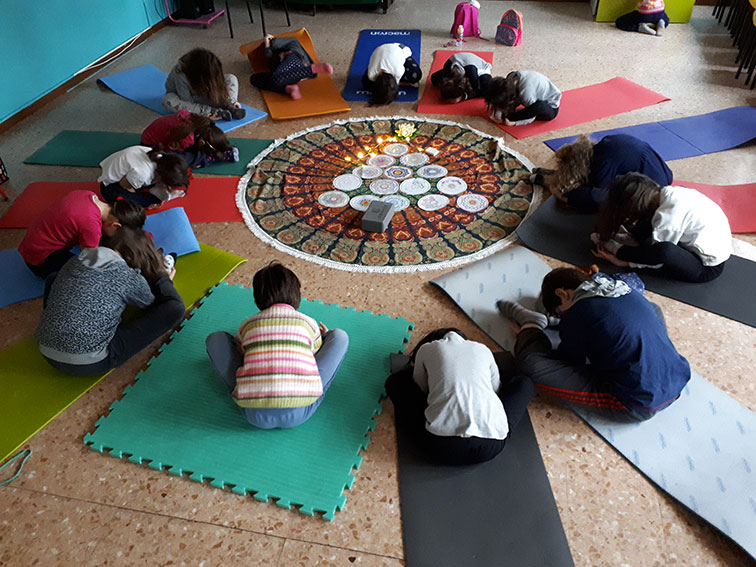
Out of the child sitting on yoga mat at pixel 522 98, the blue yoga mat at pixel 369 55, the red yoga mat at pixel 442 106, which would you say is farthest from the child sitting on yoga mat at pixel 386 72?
the child sitting on yoga mat at pixel 522 98

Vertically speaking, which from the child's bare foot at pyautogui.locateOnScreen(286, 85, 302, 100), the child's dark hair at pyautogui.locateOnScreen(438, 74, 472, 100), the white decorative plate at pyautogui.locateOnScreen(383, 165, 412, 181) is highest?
the child's dark hair at pyautogui.locateOnScreen(438, 74, 472, 100)

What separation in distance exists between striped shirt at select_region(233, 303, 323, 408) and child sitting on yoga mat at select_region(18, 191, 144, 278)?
119 centimetres

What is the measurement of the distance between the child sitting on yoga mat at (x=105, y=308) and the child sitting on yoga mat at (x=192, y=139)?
4.46 feet

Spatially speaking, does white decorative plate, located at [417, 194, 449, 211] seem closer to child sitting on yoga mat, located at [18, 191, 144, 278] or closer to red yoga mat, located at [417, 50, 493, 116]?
red yoga mat, located at [417, 50, 493, 116]

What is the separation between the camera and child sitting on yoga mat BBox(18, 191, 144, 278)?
103 inches

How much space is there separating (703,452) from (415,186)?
2199 millimetres

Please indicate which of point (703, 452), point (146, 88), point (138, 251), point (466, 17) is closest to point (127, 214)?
point (138, 251)

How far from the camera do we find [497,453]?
6.36ft

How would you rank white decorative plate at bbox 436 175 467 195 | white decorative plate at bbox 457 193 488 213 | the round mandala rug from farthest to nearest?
white decorative plate at bbox 436 175 467 195 < white decorative plate at bbox 457 193 488 213 < the round mandala rug

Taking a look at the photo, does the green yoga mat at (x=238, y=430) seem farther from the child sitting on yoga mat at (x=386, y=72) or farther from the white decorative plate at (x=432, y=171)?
the child sitting on yoga mat at (x=386, y=72)

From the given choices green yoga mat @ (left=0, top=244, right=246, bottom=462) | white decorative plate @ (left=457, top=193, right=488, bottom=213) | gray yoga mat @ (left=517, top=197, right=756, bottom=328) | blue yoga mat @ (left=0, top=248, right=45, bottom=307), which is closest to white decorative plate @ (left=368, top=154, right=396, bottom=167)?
white decorative plate @ (left=457, top=193, right=488, bottom=213)

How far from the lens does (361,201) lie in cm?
338

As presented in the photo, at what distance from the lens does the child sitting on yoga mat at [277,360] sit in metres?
1.94

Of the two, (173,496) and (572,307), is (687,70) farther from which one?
(173,496)
